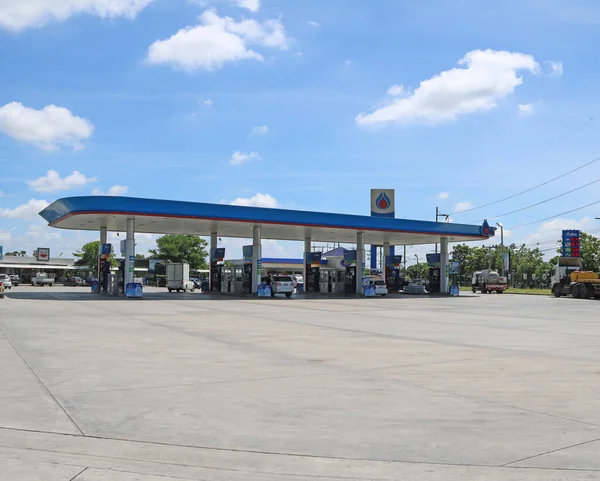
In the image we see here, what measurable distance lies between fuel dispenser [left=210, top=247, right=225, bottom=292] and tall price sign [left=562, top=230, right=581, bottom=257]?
3520 cm

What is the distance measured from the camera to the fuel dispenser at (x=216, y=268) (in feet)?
164

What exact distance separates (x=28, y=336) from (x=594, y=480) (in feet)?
48.7

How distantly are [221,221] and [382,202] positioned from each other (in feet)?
99.6

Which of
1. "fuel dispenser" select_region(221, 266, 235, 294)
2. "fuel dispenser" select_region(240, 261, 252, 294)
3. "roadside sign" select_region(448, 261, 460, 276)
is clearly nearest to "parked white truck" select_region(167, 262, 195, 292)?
"fuel dispenser" select_region(221, 266, 235, 294)

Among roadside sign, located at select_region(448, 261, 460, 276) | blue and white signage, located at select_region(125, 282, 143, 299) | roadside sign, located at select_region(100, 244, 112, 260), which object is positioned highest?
roadside sign, located at select_region(100, 244, 112, 260)

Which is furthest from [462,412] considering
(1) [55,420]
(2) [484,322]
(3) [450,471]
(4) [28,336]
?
(2) [484,322]

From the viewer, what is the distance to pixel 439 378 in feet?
33.5

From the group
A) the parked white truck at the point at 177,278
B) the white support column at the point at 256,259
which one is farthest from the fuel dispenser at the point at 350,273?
the parked white truck at the point at 177,278

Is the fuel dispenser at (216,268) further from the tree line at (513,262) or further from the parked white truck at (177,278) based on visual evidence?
the tree line at (513,262)

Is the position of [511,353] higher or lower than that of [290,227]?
lower

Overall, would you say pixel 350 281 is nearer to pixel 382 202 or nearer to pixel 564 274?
pixel 564 274

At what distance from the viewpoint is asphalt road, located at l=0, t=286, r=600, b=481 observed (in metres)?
5.68

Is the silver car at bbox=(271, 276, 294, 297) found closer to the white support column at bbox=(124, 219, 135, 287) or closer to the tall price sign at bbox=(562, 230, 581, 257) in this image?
the white support column at bbox=(124, 219, 135, 287)

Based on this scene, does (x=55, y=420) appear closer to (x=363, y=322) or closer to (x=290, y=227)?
(x=363, y=322)
